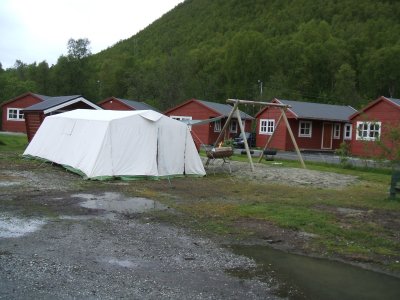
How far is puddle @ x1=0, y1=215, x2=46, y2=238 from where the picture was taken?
733 centimetres

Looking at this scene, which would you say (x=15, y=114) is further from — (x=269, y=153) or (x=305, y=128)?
(x=269, y=153)

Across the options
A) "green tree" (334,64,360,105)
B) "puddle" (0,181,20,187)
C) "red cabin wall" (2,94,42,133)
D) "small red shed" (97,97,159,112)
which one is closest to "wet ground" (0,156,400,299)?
"puddle" (0,181,20,187)

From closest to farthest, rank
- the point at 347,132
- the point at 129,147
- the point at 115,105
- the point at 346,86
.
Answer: the point at 129,147 → the point at 347,132 → the point at 115,105 → the point at 346,86

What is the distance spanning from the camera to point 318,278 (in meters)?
5.87

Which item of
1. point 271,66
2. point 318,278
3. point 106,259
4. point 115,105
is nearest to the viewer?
point 318,278

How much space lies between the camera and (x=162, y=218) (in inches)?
356

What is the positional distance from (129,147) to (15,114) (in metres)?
35.4

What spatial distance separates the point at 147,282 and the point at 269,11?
88443 mm

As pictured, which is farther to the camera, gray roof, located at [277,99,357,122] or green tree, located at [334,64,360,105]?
green tree, located at [334,64,360,105]

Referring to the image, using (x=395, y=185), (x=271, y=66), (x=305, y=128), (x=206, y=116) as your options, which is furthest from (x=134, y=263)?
(x=271, y=66)

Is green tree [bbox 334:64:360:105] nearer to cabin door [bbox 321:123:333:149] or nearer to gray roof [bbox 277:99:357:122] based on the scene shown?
gray roof [bbox 277:99:357:122]

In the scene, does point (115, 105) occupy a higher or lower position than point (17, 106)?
higher

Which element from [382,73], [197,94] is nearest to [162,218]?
[382,73]

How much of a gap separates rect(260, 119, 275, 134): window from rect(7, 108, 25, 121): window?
76.8ft
